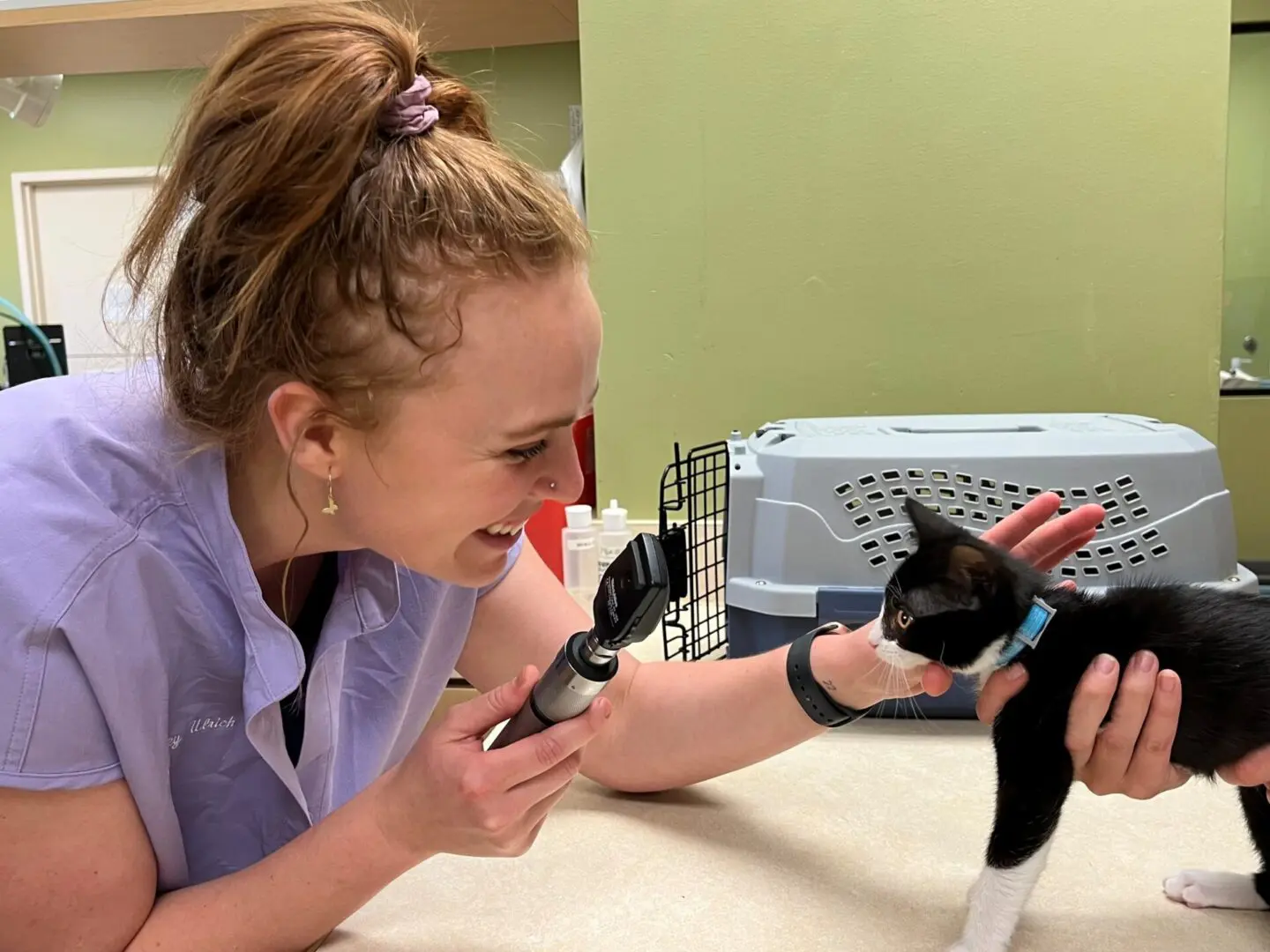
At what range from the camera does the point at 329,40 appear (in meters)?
0.55

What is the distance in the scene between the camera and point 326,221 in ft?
1.73

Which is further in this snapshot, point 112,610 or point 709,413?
point 709,413

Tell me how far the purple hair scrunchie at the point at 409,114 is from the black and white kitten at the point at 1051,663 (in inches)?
19.0

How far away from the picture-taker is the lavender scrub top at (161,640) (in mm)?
510

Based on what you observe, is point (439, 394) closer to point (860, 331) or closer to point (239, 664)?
point (239, 664)

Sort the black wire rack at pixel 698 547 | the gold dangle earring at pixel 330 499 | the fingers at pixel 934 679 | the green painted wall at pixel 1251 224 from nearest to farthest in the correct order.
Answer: the gold dangle earring at pixel 330 499 → the fingers at pixel 934 679 → the black wire rack at pixel 698 547 → the green painted wall at pixel 1251 224

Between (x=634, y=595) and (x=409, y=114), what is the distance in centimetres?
31

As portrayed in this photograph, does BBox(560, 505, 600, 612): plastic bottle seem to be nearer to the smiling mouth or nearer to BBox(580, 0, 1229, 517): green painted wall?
BBox(580, 0, 1229, 517): green painted wall

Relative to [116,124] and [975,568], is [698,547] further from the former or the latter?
[116,124]

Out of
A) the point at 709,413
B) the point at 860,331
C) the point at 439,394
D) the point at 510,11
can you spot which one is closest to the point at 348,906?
the point at 439,394

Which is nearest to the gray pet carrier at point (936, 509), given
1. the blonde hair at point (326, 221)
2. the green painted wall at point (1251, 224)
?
the blonde hair at point (326, 221)

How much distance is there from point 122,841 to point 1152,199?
1.42 metres

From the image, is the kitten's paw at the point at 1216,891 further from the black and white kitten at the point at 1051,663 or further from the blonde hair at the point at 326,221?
the blonde hair at the point at 326,221

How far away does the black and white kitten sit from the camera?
642mm
